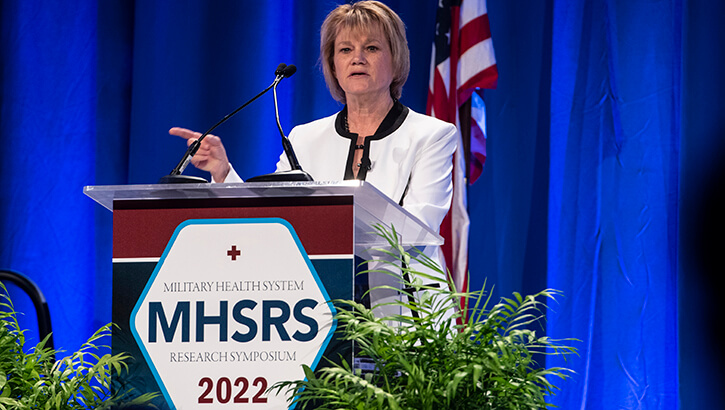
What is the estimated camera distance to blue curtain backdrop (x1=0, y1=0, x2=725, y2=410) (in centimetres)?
307

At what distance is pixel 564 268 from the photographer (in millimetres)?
3178

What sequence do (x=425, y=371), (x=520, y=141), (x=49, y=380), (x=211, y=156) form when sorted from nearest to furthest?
(x=425, y=371) → (x=49, y=380) → (x=211, y=156) → (x=520, y=141)

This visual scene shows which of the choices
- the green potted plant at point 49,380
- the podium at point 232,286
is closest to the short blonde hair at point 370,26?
the podium at point 232,286

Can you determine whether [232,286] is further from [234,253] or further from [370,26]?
[370,26]

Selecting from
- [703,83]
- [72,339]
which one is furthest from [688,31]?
[72,339]

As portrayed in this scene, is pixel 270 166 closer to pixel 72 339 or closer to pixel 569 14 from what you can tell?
pixel 72 339

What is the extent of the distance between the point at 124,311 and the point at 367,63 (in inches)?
44.1

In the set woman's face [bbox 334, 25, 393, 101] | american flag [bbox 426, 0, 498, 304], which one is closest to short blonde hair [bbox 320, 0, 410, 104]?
woman's face [bbox 334, 25, 393, 101]

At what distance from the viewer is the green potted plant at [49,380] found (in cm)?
125

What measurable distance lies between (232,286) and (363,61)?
1.07m

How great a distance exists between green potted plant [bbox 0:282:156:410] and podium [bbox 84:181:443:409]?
28 mm

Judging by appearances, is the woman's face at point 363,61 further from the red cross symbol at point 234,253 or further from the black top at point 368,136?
the red cross symbol at point 234,253

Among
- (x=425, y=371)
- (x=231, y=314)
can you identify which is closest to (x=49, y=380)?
(x=231, y=314)

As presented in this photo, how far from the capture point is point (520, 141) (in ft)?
10.7
